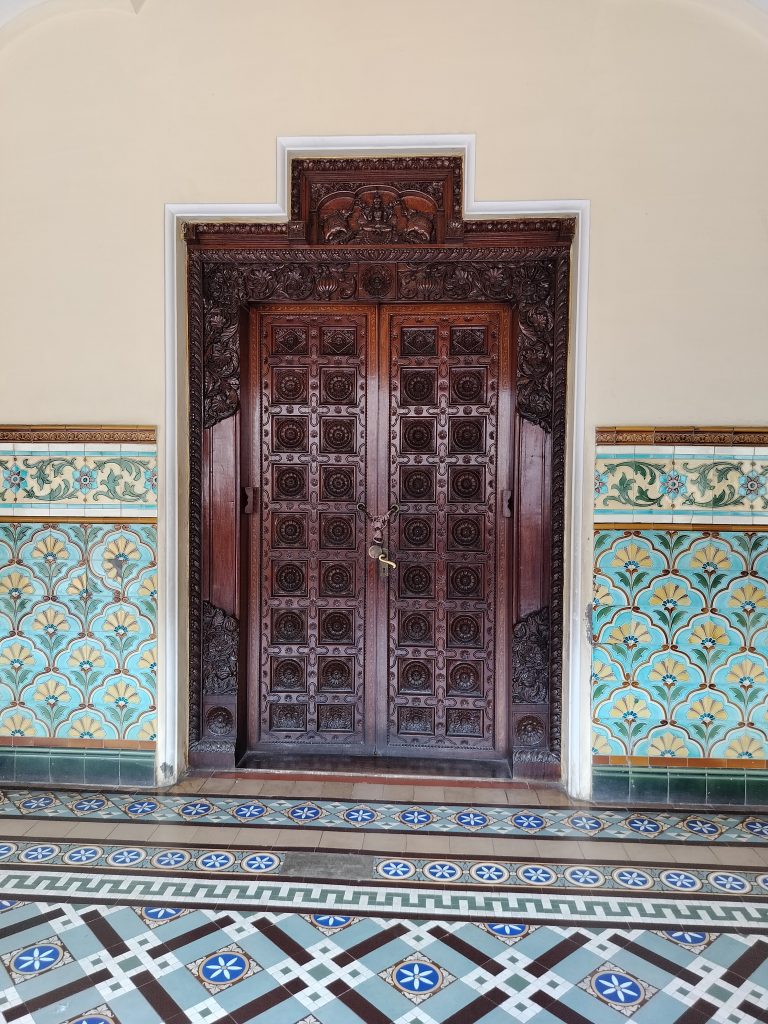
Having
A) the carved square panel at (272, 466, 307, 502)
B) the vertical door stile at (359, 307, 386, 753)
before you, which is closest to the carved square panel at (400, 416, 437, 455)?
the vertical door stile at (359, 307, 386, 753)

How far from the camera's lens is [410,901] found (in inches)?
77.2

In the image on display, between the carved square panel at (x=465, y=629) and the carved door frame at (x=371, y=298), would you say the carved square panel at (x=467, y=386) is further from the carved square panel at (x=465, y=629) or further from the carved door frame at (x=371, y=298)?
the carved square panel at (x=465, y=629)

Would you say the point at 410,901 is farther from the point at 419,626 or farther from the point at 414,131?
the point at 414,131

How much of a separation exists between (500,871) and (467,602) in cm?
105

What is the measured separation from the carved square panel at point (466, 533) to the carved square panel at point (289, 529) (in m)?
0.63

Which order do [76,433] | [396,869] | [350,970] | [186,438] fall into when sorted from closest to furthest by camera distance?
[350,970], [396,869], [76,433], [186,438]

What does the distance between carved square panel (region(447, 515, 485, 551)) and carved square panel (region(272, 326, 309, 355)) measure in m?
0.96

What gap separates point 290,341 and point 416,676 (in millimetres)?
1521

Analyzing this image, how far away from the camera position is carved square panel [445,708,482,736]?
9.43 ft

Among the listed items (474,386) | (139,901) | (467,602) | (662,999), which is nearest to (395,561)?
(467,602)

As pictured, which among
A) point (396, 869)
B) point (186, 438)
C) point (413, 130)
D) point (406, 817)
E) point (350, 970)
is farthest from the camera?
point (186, 438)

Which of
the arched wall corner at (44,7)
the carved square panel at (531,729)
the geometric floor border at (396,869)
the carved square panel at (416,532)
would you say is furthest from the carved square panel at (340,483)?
the arched wall corner at (44,7)

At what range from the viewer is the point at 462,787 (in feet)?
8.84

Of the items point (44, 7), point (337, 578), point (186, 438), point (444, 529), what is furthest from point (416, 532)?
point (44, 7)
